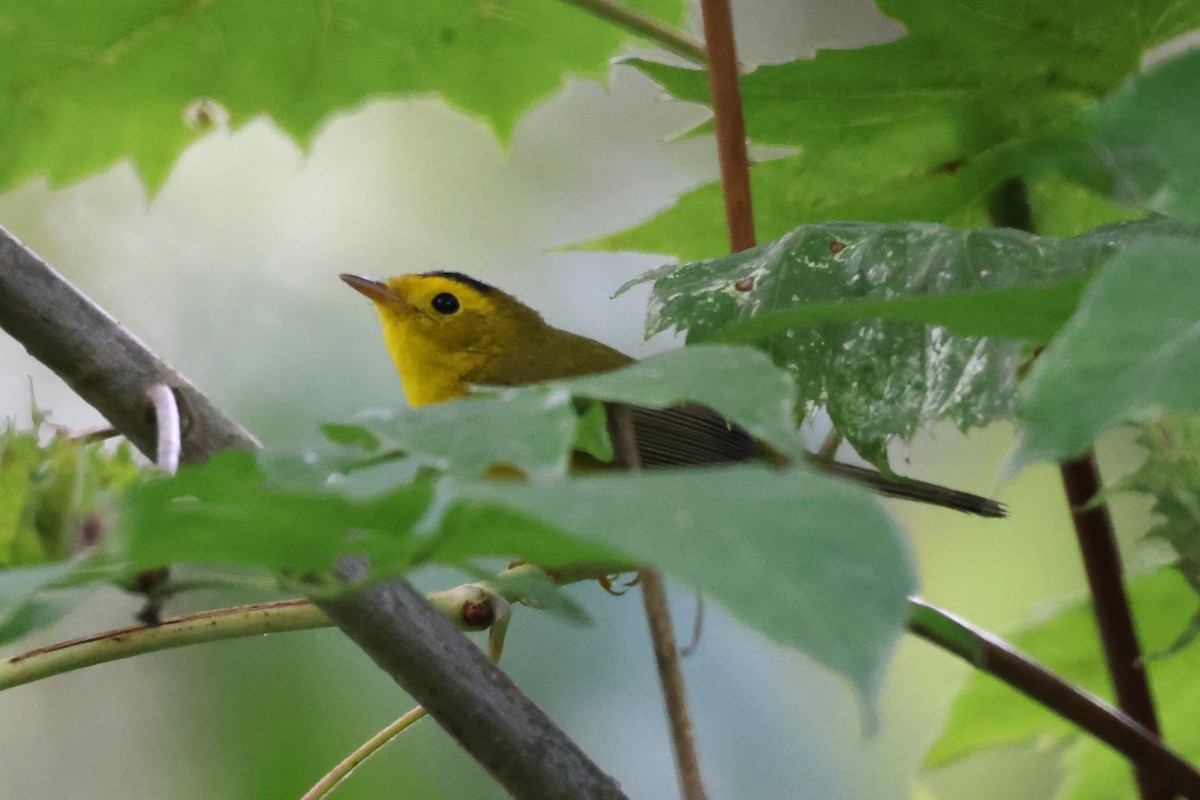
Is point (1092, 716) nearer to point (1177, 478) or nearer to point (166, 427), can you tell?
point (1177, 478)

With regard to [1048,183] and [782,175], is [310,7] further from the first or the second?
[1048,183]

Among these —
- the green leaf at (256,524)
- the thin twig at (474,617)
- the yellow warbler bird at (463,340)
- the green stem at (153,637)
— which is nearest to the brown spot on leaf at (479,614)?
the thin twig at (474,617)

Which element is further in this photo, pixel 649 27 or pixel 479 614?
pixel 649 27

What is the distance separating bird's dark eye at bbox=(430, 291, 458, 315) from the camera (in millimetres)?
2414

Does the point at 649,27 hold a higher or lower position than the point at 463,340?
higher

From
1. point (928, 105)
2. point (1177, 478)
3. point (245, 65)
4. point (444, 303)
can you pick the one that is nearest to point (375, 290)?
point (444, 303)

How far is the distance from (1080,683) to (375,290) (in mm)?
1446

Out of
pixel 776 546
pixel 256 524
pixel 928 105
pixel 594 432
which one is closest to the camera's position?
pixel 776 546

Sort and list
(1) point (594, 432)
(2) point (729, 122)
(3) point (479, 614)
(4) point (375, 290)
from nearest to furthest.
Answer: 1. (1) point (594, 432)
2. (3) point (479, 614)
3. (2) point (729, 122)
4. (4) point (375, 290)

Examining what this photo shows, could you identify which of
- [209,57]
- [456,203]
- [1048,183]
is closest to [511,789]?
[1048,183]

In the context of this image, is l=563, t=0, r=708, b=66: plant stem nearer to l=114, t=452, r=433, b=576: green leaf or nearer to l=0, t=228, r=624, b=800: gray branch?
l=0, t=228, r=624, b=800: gray branch

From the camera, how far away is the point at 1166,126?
0.61 meters

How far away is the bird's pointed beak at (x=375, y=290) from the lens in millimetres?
2357

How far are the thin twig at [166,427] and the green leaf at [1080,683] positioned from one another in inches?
36.0
